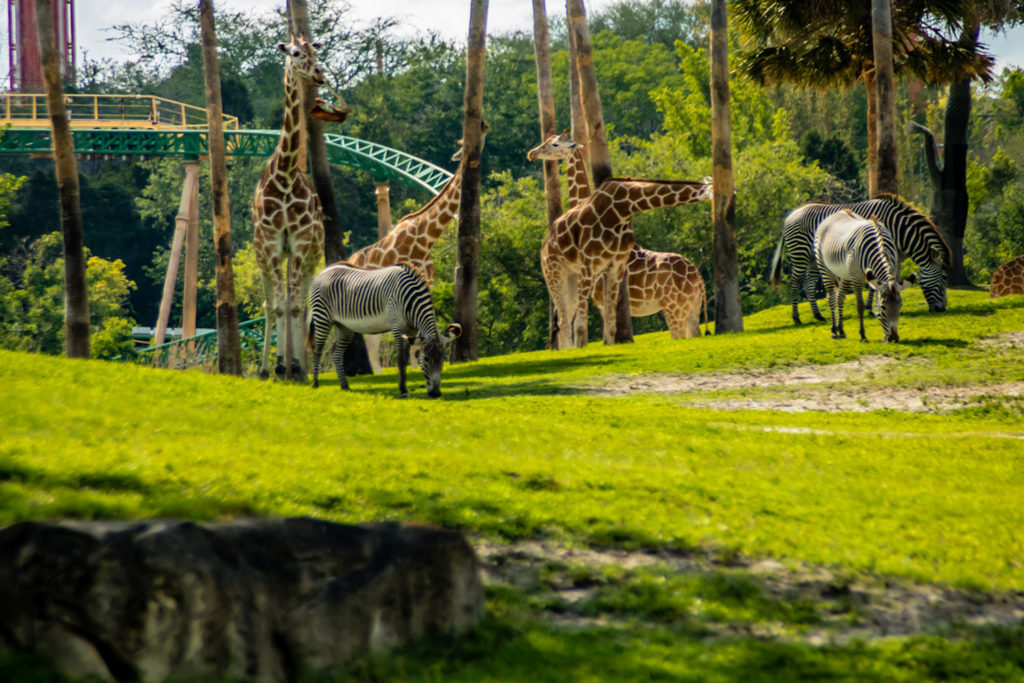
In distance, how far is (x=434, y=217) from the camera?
1051 inches

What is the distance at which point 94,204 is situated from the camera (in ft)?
218

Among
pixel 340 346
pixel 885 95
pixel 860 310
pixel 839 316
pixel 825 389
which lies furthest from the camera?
pixel 885 95

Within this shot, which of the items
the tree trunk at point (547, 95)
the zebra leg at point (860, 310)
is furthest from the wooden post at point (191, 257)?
the zebra leg at point (860, 310)

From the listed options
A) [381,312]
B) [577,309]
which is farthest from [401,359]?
[577,309]

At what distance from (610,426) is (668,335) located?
1807 centimetres

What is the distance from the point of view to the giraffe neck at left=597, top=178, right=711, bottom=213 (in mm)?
24688

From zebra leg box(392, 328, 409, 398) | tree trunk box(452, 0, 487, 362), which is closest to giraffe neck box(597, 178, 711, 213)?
tree trunk box(452, 0, 487, 362)

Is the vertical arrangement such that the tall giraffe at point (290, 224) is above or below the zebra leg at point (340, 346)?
above

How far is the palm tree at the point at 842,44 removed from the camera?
1078 inches

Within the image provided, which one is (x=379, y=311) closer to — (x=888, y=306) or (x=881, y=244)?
(x=888, y=306)

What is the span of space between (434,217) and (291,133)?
4.57 m

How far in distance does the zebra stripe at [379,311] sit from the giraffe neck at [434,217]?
294 inches

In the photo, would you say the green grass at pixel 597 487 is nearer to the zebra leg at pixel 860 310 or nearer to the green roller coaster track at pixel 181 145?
the zebra leg at pixel 860 310

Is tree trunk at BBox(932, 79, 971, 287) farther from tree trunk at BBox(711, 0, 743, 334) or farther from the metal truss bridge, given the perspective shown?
the metal truss bridge
